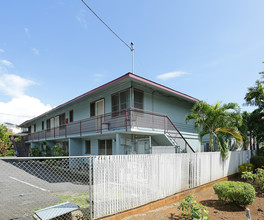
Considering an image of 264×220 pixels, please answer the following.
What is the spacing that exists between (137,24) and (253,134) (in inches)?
549

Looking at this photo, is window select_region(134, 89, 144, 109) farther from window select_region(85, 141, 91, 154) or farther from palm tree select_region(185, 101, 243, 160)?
window select_region(85, 141, 91, 154)

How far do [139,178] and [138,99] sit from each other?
21.9ft

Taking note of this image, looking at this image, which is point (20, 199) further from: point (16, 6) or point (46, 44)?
point (46, 44)

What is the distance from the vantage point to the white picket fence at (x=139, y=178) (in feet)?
14.4

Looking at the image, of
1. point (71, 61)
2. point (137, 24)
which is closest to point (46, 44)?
point (71, 61)

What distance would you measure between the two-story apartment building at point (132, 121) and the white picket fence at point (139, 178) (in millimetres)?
2708

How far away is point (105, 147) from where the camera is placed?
12.9 m

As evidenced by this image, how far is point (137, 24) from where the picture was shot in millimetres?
10172

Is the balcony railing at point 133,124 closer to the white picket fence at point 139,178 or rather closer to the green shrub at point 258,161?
the white picket fence at point 139,178

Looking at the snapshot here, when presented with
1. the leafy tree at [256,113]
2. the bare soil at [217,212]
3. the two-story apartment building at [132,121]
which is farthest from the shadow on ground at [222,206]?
the leafy tree at [256,113]

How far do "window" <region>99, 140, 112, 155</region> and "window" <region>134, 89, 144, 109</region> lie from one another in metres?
3.29

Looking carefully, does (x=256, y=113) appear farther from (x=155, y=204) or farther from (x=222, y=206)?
(x=155, y=204)

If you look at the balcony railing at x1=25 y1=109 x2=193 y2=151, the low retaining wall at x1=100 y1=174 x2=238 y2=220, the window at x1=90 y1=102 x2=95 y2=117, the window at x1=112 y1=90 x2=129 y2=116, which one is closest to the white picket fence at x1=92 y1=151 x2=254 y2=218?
the low retaining wall at x1=100 y1=174 x2=238 y2=220

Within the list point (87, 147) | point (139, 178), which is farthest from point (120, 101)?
point (139, 178)
